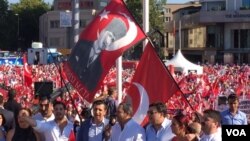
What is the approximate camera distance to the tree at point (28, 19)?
109 meters

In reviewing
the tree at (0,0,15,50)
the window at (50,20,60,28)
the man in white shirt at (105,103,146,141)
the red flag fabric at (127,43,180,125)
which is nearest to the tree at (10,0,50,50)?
the tree at (0,0,15,50)

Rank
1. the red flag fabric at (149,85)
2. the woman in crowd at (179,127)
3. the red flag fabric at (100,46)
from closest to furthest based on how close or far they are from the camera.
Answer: the woman in crowd at (179,127)
the red flag fabric at (149,85)
the red flag fabric at (100,46)

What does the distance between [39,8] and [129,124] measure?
10987 cm

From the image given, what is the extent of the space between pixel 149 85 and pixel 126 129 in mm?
1614

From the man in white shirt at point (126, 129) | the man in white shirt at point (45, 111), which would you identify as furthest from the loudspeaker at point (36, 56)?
the man in white shirt at point (126, 129)

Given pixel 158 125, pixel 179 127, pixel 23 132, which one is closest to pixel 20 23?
pixel 23 132

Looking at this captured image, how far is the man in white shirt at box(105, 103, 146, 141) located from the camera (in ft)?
21.2

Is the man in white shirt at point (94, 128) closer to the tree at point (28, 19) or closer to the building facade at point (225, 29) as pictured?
the building facade at point (225, 29)

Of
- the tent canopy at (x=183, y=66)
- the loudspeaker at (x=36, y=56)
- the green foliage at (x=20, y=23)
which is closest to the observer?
the tent canopy at (x=183, y=66)

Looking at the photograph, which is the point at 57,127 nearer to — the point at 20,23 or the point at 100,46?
the point at 100,46

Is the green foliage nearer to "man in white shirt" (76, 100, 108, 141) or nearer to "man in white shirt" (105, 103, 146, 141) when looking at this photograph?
"man in white shirt" (76, 100, 108, 141)

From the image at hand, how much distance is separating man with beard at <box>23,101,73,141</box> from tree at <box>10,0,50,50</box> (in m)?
101

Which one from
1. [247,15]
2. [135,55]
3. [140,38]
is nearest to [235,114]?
[140,38]

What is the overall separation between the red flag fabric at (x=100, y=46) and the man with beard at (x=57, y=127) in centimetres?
138
